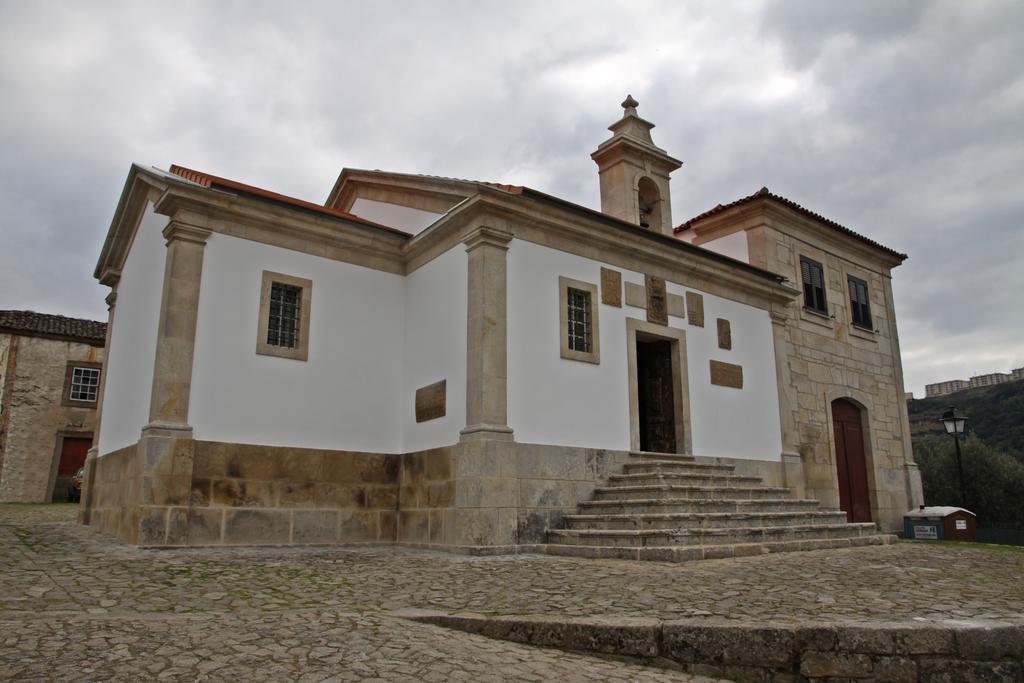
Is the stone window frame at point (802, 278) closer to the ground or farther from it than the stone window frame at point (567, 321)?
farther from it

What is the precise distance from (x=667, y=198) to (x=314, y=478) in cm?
921

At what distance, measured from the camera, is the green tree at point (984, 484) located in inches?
1000

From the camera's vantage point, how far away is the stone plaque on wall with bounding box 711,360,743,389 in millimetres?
13055

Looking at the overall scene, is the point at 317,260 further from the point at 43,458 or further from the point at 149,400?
the point at 43,458

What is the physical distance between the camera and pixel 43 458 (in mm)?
23484

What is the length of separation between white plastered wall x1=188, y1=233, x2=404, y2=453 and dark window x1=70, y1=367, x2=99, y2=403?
17.3 meters

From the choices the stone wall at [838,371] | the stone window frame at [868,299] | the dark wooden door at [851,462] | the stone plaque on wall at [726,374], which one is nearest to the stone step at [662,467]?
the stone plaque on wall at [726,374]

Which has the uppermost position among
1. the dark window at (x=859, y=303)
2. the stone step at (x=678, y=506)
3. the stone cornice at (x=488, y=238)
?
the dark window at (x=859, y=303)

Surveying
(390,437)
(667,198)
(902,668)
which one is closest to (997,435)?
(667,198)

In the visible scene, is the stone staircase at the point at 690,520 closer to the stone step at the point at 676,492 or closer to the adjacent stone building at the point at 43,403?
the stone step at the point at 676,492

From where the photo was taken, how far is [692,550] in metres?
7.92

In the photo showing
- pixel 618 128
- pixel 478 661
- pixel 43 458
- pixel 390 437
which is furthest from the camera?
pixel 43 458

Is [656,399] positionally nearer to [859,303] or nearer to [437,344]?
[437,344]

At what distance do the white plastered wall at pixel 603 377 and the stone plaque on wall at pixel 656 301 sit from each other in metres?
0.14
